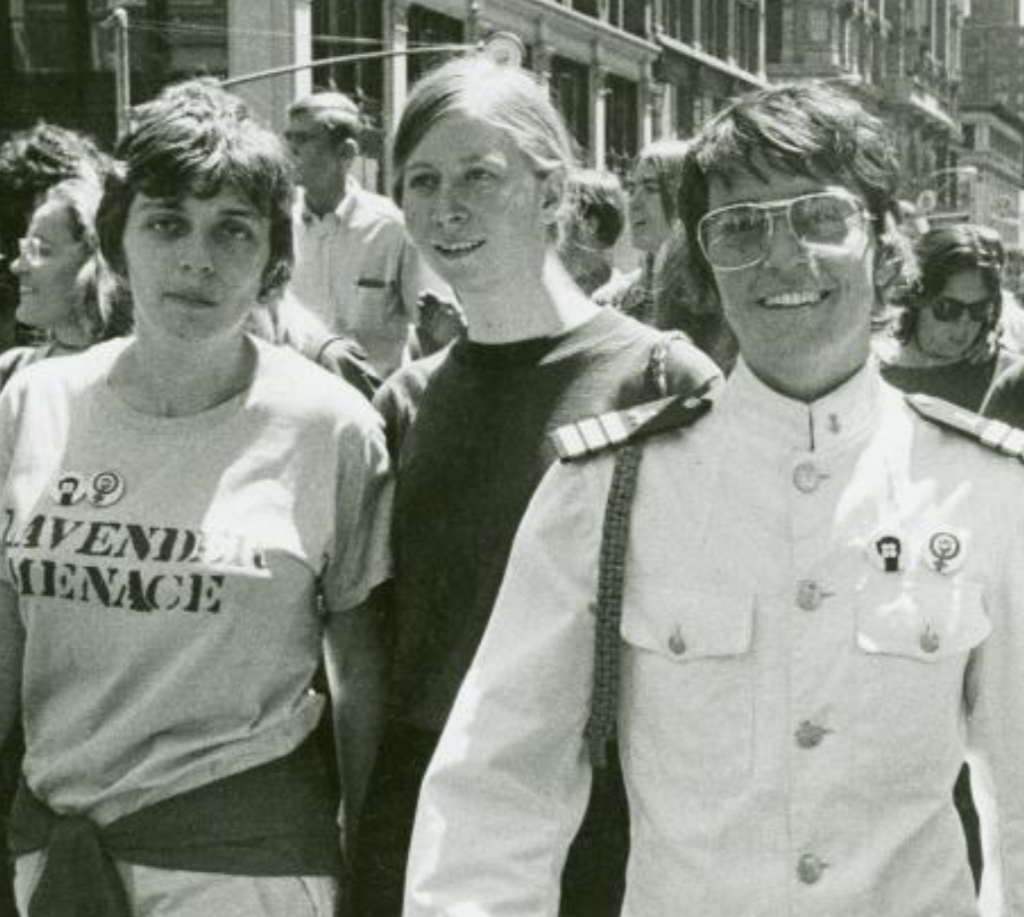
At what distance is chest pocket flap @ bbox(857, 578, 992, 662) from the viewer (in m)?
2.60

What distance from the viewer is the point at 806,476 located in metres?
2.67

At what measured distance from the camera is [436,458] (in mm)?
3625

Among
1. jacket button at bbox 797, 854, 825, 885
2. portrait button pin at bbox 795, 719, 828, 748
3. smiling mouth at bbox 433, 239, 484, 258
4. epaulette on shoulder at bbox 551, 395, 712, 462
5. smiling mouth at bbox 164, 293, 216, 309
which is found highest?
smiling mouth at bbox 433, 239, 484, 258

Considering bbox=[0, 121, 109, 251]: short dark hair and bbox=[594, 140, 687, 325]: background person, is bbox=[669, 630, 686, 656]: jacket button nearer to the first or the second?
bbox=[0, 121, 109, 251]: short dark hair

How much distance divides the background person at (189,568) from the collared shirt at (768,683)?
85cm

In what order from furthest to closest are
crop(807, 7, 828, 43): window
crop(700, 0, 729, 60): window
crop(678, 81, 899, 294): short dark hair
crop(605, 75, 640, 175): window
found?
crop(807, 7, 828, 43): window
crop(700, 0, 729, 60): window
crop(605, 75, 640, 175): window
crop(678, 81, 899, 294): short dark hair

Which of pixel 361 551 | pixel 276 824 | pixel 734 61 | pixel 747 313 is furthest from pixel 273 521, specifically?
pixel 734 61

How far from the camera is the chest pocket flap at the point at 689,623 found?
2.60 m

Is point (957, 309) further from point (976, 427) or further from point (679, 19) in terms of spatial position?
point (679, 19)

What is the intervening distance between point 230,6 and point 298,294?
2599cm

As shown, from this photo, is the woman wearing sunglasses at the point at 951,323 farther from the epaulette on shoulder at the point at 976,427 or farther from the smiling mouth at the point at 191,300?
the epaulette on shoulder at the point at 976,427

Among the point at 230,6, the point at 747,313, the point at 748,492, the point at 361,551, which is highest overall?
the point at 230,6

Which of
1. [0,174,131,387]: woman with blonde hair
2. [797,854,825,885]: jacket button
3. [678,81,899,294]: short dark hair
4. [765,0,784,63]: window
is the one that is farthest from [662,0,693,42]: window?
[797,854,825,885]: jacket button

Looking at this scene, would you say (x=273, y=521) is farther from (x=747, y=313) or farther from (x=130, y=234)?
(x=747, y=313)
